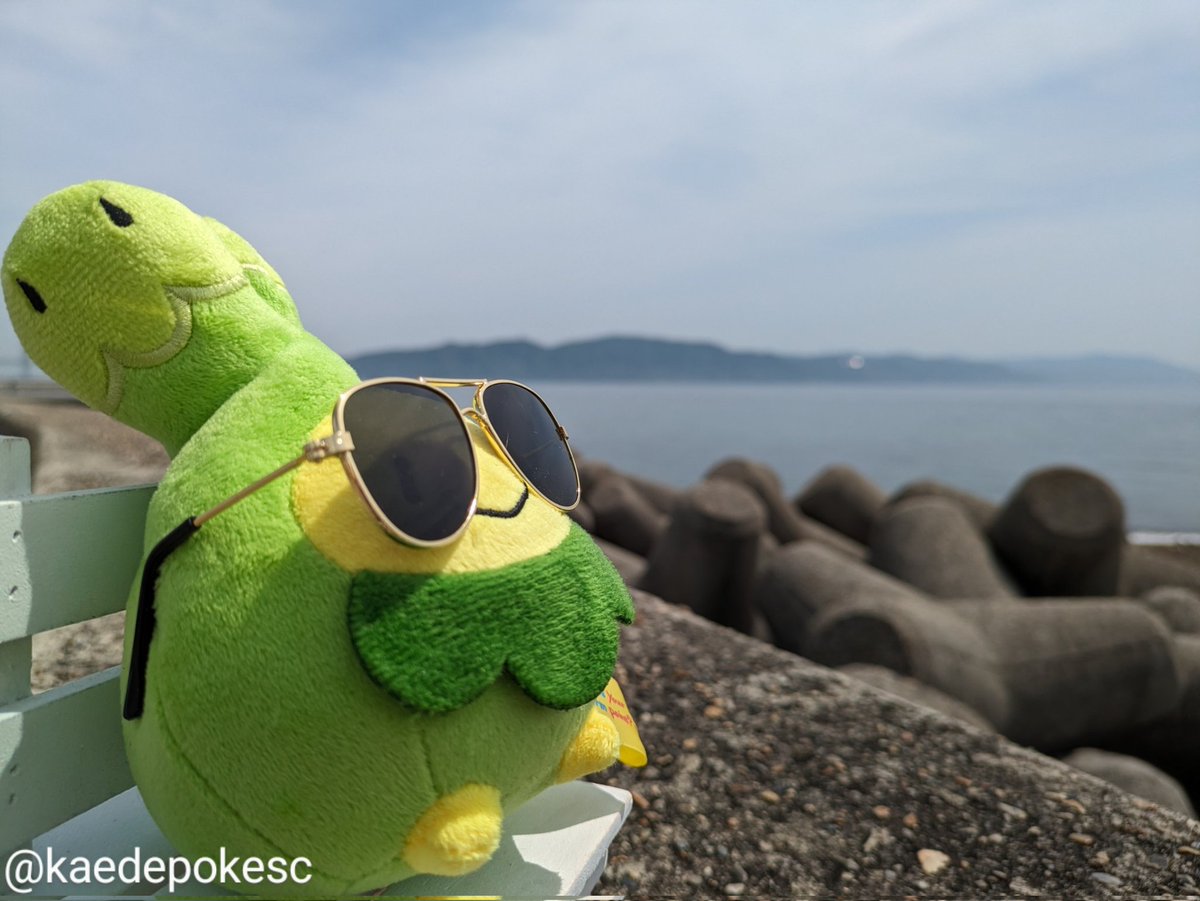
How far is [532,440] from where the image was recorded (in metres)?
1.57

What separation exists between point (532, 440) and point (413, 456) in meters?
0.34

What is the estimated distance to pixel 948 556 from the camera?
21.2 ft

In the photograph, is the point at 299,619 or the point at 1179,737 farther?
the point at 1179,737

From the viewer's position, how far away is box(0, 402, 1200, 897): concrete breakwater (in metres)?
2.37

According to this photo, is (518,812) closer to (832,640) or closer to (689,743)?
(689,743)

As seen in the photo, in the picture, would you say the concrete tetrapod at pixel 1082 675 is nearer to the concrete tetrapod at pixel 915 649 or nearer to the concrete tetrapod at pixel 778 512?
the concrete tetrapod at pixel 915 649

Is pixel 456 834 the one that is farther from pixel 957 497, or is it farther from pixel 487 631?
pixel 957 497

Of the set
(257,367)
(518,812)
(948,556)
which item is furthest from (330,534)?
(948,556)


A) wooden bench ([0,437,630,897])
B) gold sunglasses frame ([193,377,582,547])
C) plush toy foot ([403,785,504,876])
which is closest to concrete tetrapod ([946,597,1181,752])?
wooden bench ([0,437,630,897])

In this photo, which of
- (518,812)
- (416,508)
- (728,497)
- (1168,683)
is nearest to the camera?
(416,508)

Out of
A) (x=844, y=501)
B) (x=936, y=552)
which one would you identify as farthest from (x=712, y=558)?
(x=844, y=501)

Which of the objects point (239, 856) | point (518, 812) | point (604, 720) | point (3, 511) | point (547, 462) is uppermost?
point (547, 462)

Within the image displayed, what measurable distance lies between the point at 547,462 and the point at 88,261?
2.66ft

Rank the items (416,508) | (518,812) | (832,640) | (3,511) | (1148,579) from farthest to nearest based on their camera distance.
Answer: (1148,579), (832,640), (518,812), (3,511), (416,508)
